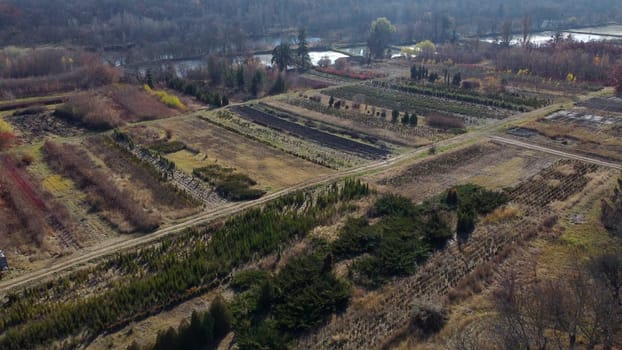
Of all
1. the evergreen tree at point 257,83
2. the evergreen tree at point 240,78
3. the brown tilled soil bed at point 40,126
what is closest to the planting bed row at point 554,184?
the evergreen tree at point 257,83

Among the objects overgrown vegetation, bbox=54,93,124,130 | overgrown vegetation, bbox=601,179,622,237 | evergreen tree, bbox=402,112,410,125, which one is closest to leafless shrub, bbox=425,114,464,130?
evergreen tree, bbox=402,112,410,125

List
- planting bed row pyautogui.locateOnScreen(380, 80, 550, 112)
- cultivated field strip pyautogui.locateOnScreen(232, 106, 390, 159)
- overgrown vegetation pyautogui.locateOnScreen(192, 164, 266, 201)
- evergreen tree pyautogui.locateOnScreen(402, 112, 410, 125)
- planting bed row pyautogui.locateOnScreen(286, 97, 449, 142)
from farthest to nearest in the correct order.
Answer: planting bed row pyautogui.locateOnScreen(380, 80, 550, 112), evergreen tree pyautogui.locateOnScreen(402, 112, 410, 125), planting bed row pyautogui.locateOnScreen(286, 97, 449, 142), cultivated field strip pyautogui.locateOnScreen(232, 106, 390, 159), overgrown vegetation pyautogui.locateOnScreen(192, 164, 266, 201)

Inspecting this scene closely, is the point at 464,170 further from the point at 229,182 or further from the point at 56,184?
the point at 56,184

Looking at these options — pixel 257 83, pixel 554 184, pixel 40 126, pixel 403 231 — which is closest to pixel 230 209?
pixel 403 231

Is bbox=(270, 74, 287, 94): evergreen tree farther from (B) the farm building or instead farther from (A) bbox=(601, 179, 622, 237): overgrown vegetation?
(B) the farm building

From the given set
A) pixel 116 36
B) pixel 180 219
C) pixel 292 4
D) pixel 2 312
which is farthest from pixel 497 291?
pixel 292 4

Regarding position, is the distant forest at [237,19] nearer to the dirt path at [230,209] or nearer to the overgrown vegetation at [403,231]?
the dirt path at [230,209]
